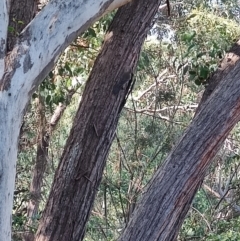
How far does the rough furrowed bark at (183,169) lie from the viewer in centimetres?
209

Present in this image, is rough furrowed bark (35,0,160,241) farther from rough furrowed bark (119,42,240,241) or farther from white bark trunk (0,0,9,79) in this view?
white bark trunk (0,0,9,79)

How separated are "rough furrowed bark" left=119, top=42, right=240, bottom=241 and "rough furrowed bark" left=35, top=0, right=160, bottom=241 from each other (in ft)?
1.37

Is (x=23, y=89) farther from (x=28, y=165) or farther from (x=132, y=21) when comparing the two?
(x=28, y=165)

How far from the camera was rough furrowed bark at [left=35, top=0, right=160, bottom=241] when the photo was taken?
2.46 metres

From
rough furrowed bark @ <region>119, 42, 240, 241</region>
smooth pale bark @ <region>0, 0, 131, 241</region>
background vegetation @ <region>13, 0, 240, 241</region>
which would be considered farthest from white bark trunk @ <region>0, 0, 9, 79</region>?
background vegetation @ <region>13, 0, 240, 241</region>

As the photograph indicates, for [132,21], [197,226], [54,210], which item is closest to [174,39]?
[197,226]

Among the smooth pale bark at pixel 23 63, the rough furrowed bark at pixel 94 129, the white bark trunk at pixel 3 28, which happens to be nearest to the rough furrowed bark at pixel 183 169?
the rough furrowed bark at pixel 94 129

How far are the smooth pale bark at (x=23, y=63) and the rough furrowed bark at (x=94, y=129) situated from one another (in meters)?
0.70

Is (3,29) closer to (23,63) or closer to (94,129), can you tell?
(23,63)

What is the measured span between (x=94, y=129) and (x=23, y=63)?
0.90 meters

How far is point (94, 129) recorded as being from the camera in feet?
8.20

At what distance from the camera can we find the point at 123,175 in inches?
220

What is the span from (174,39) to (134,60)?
2581 millimetres

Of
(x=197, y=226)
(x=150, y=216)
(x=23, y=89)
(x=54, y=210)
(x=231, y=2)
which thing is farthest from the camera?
(x=231, y=2)
